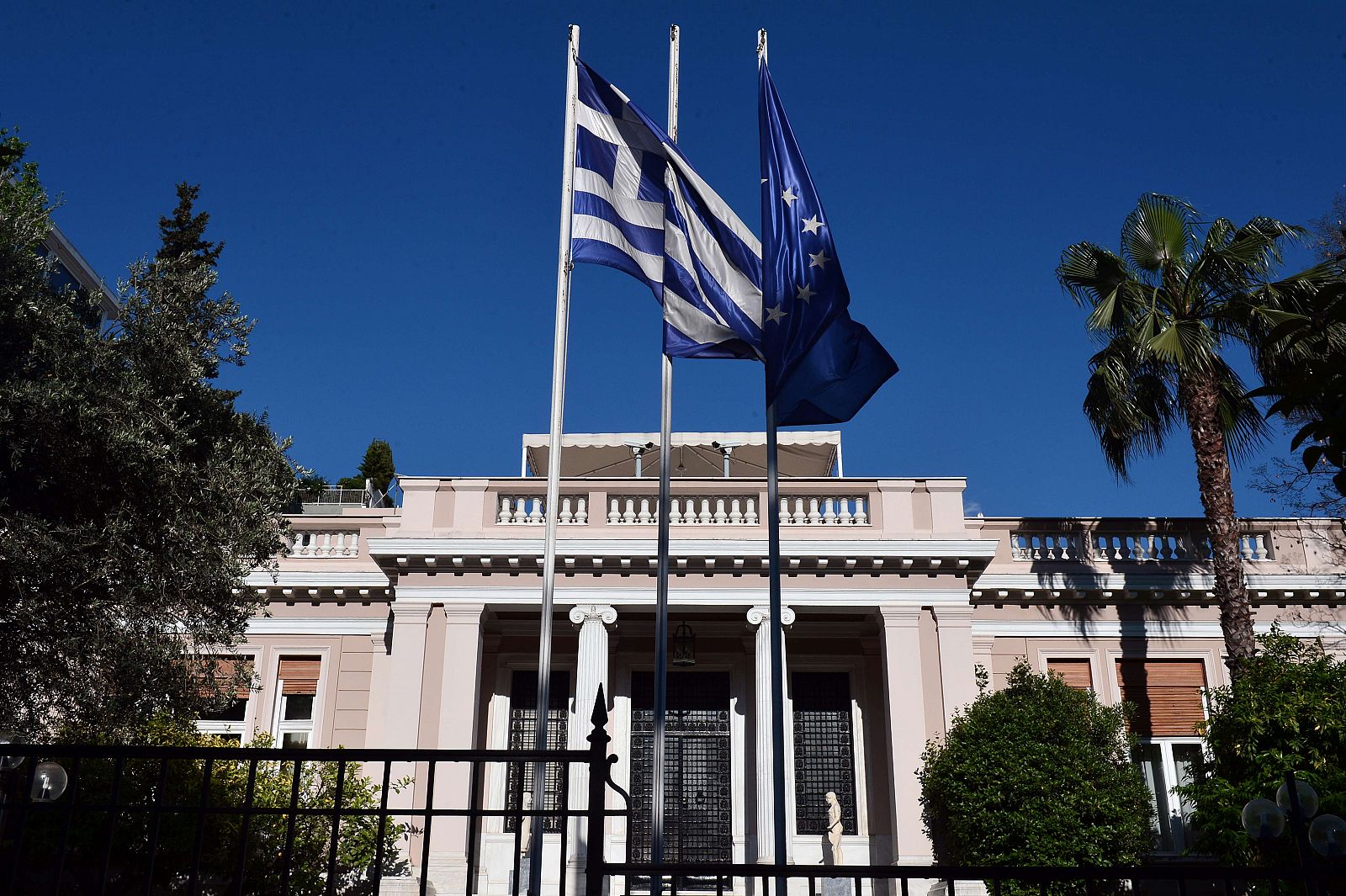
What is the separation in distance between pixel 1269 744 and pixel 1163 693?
4.99 meters

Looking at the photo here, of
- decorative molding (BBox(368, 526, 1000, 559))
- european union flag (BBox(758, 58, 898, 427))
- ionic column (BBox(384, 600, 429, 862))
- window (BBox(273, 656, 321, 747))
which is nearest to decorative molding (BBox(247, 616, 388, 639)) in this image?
window (BBox(273, 656, 321, 747))

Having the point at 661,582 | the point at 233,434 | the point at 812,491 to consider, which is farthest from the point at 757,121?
the point at 812,491

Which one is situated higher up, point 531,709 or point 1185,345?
point 1185,345

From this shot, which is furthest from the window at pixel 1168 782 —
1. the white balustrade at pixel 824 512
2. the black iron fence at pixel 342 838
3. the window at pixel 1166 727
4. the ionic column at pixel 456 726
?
the ionic column at pixel 456 726

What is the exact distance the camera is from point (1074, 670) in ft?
59.8

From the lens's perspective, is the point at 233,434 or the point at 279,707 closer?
the point at 233,434

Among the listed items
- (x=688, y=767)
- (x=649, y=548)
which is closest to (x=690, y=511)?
(x=649, y=548)

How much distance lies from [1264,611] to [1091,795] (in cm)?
623

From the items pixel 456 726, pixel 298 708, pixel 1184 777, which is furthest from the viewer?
pixel 298 708

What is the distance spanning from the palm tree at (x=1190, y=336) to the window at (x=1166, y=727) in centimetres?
288

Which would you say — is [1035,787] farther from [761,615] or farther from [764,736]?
[761,615]

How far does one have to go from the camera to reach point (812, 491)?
57.5 feet

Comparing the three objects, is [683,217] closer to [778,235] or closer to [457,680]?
[778,235]

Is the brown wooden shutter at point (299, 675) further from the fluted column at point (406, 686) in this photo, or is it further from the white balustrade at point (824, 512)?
the white balustrade at point (824, 512)
